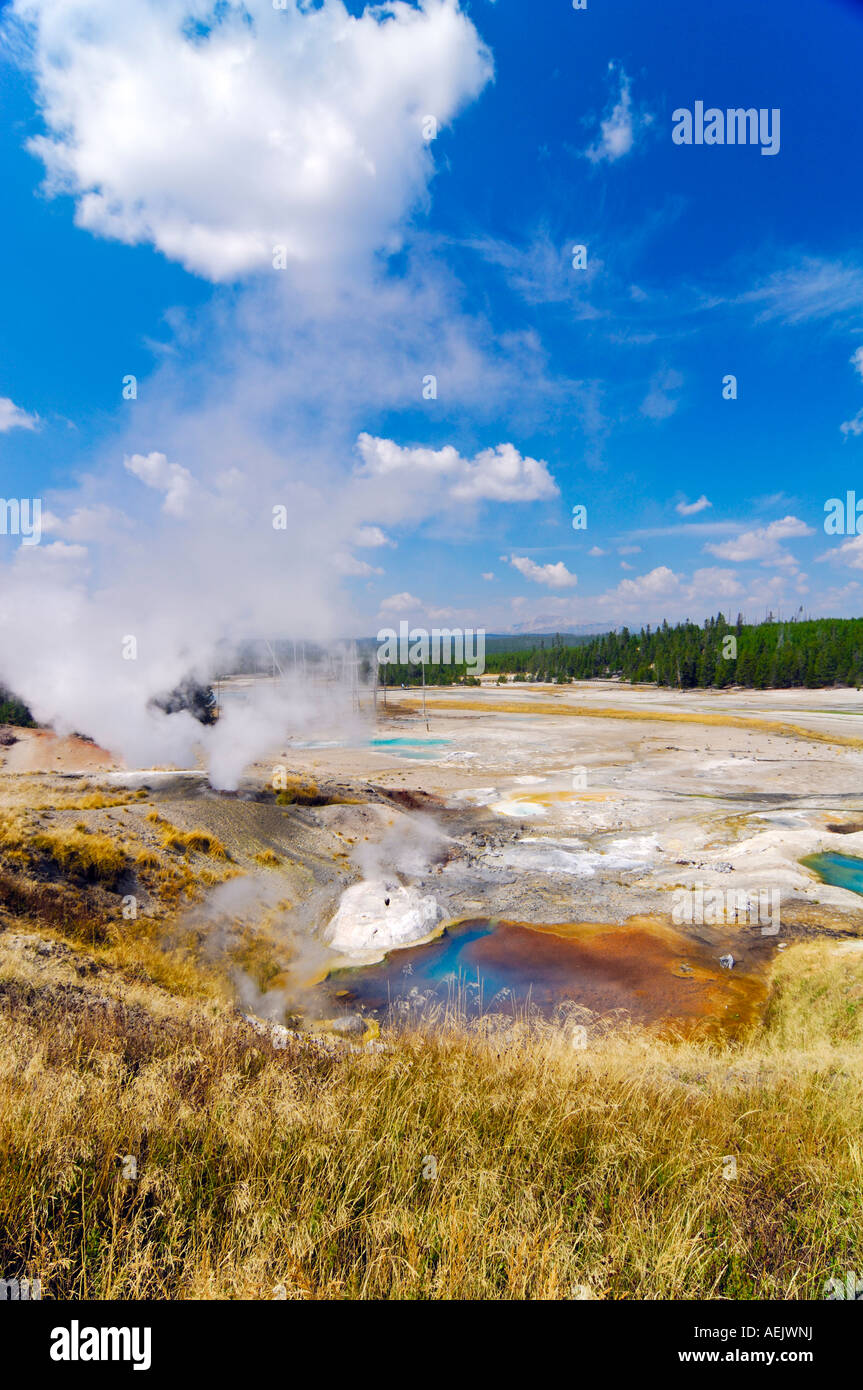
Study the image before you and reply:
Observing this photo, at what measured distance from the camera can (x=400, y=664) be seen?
153 meters

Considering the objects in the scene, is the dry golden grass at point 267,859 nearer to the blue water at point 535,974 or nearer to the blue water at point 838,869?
the blue water at point 535,974

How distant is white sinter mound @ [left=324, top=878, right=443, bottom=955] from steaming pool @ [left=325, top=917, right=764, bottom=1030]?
62cm

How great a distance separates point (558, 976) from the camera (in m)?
14.4

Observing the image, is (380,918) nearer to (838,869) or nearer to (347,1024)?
(347,1024)

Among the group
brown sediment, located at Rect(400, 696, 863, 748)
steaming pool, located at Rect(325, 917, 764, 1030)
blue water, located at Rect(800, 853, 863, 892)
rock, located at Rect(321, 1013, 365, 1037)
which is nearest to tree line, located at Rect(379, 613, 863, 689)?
brown sediment, located at Rect(400, 696, 863, 748)

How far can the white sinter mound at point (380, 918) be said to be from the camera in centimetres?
1596

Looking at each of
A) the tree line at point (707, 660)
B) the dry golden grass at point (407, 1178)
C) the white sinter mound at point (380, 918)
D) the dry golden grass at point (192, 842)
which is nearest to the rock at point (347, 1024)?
the white sinter mound at point (380, 918)

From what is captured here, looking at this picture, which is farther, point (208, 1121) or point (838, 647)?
point (838, 647)

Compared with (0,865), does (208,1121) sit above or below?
above
